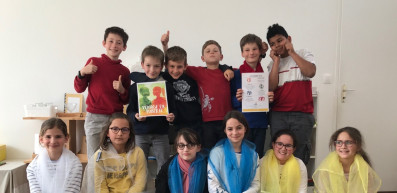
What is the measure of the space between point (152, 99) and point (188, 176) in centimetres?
73

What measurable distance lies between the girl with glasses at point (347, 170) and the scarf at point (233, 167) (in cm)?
61

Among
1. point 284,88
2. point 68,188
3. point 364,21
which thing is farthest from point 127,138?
point 364,21

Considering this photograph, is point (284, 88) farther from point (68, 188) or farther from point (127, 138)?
point (68, 188)

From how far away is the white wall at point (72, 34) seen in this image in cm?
369

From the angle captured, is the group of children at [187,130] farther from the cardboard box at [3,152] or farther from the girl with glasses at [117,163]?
the cardboard box at [3,152]

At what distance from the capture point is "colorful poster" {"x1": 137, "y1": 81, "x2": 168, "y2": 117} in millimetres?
2314

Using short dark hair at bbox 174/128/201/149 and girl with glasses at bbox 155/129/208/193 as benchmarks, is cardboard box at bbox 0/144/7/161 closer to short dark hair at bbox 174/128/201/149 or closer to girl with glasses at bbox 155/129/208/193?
girl with glasses at bbox 155/129/208/193

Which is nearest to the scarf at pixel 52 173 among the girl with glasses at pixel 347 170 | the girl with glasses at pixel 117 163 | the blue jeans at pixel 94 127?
the girl with glasses at pixel 117 163

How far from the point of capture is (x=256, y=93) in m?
2.42

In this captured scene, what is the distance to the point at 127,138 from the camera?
2.22 meters

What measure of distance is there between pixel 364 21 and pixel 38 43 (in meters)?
4.81

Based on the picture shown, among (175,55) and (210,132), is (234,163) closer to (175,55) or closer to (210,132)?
(210,132)

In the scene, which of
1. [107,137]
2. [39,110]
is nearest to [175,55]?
[107,137]

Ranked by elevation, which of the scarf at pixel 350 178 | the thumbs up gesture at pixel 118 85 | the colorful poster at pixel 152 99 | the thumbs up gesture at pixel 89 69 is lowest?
the scarf at pixel 350 178
